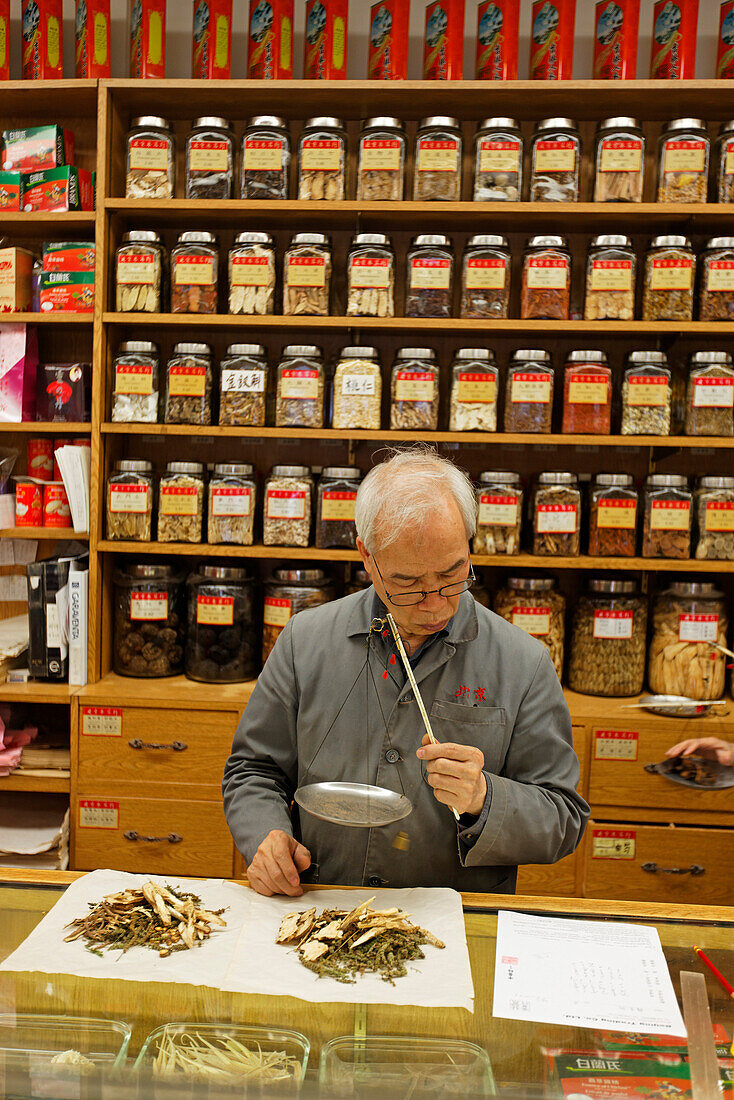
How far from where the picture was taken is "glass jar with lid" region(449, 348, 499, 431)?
2.41 meters

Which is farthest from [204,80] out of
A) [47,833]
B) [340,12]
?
[47,833]

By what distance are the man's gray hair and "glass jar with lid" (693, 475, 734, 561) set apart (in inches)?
52.2

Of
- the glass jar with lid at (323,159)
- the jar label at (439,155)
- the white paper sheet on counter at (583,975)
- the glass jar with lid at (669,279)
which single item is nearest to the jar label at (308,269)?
the glass jar with lid at (323,159)

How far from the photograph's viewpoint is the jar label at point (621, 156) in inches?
93.0

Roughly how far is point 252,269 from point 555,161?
0.91 m

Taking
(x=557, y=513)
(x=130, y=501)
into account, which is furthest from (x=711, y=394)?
(x=130, y=501)

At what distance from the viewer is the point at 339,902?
3.96 feet

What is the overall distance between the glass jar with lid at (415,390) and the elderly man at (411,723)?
1037 millimetres

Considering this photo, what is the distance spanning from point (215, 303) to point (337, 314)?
0.40 m

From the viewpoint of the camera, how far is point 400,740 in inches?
54.8

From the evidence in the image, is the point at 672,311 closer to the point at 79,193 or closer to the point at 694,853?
the point at 694,853

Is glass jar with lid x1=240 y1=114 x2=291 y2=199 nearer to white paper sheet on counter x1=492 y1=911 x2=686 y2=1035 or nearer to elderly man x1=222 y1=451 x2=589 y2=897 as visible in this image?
elderly man x1=222 y1=451 x2=589 y2=897

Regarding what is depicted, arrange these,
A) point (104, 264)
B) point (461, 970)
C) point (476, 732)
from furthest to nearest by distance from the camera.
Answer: point (104, 264) < point (476, 732) < point (461, 970)

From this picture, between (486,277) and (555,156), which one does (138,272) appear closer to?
(486,277)
